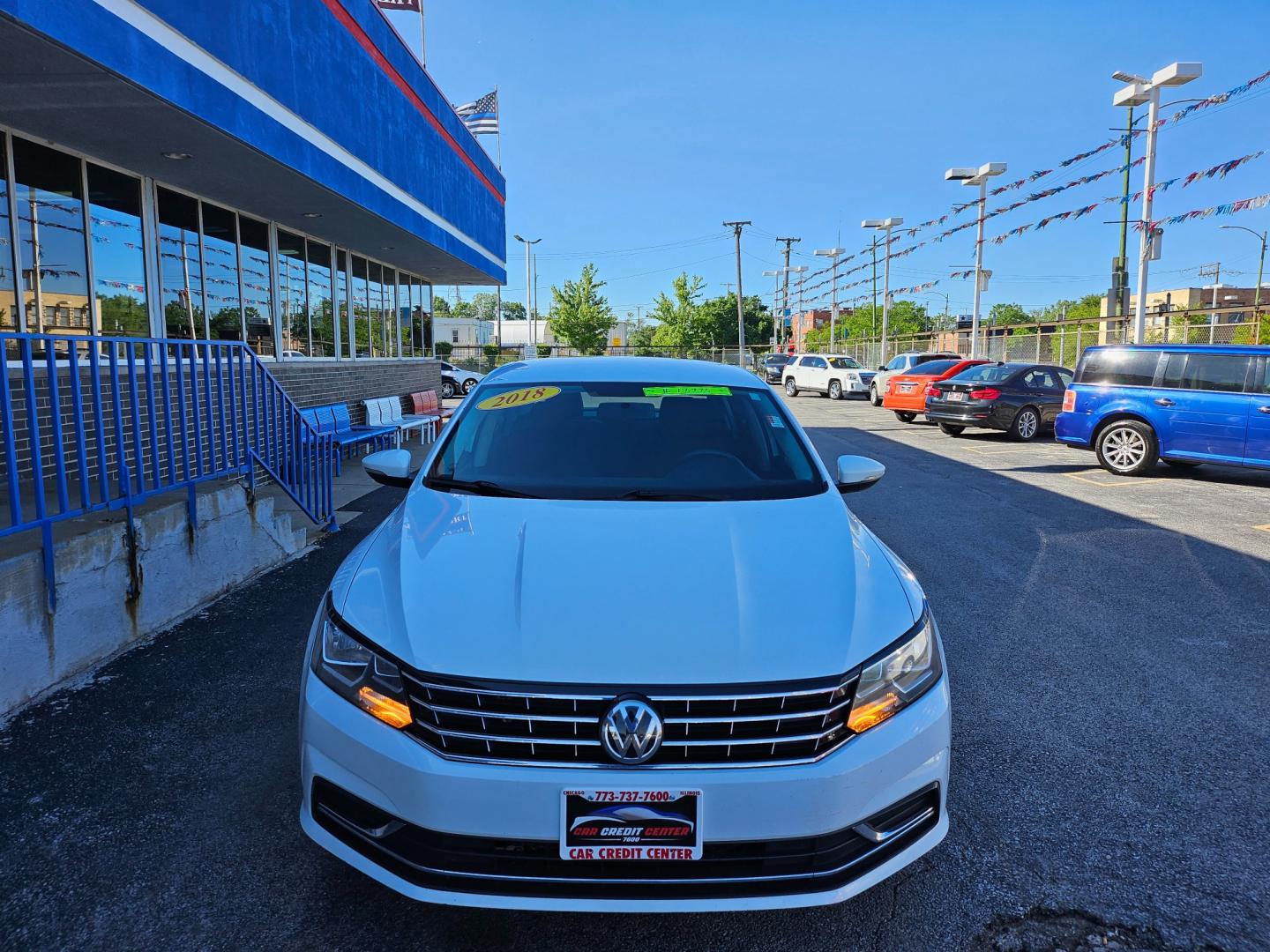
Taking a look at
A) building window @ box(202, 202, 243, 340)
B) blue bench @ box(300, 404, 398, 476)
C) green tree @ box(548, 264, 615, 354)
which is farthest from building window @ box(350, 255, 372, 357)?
green tree @ box(548, 264, 615, 354)

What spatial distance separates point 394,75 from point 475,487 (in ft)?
39.8

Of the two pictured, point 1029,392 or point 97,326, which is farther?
point 1029,392

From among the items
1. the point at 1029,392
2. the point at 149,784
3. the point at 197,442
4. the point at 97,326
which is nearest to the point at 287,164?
the point at 97,326

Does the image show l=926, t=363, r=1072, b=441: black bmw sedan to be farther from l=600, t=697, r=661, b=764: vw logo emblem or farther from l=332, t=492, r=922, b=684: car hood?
l=600, t=697, r=661, b=764: vw logo emblem

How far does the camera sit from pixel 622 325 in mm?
96438

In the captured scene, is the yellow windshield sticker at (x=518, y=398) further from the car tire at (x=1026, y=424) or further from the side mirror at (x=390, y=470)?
the car tire at (x=1026, y=424)

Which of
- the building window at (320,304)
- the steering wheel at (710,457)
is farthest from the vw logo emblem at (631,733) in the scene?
the building window at (320,304)

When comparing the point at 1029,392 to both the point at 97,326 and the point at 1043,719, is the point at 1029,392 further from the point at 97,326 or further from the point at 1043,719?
the point at 97,326

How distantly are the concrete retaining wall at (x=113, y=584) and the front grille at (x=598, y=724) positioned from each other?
2.80 metres

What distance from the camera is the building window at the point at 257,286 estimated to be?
11797 mm

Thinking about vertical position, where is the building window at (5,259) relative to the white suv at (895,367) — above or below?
above

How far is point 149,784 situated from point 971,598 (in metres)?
4.80

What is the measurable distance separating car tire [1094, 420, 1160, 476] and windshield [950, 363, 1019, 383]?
206 inches

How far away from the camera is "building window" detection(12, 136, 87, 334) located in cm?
753
